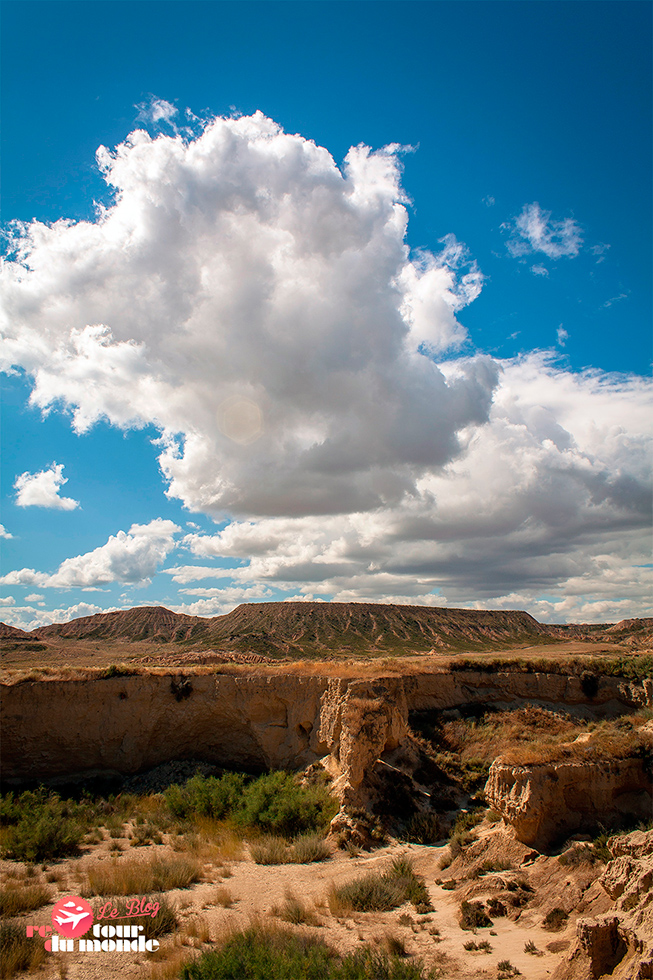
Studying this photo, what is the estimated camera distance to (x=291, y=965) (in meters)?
7.02

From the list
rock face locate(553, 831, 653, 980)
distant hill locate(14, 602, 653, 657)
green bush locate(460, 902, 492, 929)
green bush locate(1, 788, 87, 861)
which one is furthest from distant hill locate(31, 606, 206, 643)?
rock face locate(553, 831, 653, 980)

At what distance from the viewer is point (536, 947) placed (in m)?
8.22

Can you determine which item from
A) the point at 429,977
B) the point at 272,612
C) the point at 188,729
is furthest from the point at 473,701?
the point at 272,612

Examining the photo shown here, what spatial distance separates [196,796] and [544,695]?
19.2m

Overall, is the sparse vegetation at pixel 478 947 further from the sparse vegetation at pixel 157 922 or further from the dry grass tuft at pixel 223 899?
the sparse vegetation at pixel 157 922

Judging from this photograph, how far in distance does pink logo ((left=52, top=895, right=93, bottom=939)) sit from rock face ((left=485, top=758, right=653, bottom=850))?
990 cm

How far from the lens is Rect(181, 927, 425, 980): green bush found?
22.6 ft

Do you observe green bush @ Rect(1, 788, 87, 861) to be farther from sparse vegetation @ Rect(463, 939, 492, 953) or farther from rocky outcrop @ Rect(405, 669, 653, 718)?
rocky outcrop @ Rect(405, 669, 653, 718)

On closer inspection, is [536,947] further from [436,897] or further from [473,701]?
[473,701]

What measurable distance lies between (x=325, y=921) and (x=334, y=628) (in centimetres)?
9863

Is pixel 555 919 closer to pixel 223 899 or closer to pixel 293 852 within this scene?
pixel 223 899
